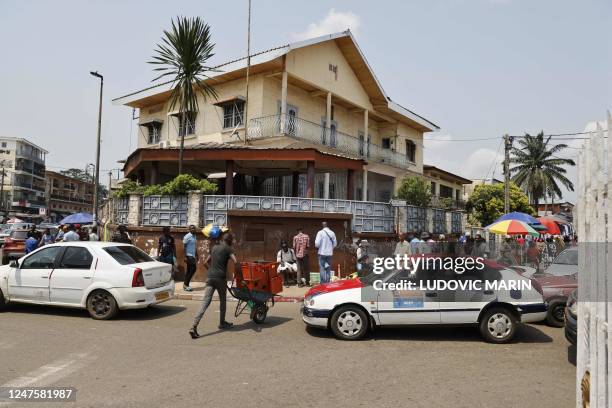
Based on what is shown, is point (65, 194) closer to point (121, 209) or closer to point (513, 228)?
point (121, 209)

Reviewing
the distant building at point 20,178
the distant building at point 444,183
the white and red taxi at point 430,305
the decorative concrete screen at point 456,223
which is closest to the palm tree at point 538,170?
the distant building at point 444,183

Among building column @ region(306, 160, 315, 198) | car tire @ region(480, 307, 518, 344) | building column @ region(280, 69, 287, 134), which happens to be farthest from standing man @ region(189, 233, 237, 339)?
building column @ region(280, 69, 287, 134)

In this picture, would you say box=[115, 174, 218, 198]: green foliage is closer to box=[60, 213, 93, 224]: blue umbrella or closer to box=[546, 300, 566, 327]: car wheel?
box=[60, 213, 93, 224]: blue umbrella

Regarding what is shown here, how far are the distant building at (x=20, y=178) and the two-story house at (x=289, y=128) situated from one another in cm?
6272

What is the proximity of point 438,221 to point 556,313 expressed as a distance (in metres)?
10.9

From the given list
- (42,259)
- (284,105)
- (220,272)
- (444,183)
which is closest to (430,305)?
(220,272)

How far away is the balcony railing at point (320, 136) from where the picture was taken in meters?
19.8

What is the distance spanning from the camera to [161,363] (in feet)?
18.7

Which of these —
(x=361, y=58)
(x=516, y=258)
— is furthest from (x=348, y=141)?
(x=516, y=258)

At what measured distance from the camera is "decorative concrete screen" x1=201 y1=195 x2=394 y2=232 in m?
14.4

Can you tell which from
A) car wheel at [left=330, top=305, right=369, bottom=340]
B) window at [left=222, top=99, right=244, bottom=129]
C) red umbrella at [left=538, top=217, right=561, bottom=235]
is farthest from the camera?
red umbrella at [left=538, top=217, right=561, bottom=235]

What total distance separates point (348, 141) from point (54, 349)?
1989 cm

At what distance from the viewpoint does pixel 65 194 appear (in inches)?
3642

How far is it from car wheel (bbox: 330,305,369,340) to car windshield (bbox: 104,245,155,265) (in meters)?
4.33
